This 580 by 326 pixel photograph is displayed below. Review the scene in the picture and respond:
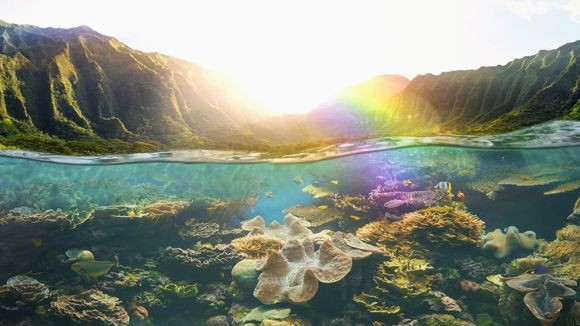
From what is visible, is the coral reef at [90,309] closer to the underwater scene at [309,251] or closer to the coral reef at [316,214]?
the underwater scene at [309,251]

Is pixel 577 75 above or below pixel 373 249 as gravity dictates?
above

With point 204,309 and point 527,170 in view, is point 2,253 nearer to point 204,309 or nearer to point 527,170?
point 204,309

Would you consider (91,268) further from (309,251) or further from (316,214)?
(316,214)

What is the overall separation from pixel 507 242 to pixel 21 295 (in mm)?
10073

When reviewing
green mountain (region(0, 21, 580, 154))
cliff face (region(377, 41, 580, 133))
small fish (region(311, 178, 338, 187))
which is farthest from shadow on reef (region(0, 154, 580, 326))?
cliff face (region(377, 41, 580, 133))

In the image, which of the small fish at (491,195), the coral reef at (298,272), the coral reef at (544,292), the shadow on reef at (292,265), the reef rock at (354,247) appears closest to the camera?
the coral reef at (544,292)

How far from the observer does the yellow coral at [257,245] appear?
8.81 meters

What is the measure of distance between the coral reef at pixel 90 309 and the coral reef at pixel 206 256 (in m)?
1.54

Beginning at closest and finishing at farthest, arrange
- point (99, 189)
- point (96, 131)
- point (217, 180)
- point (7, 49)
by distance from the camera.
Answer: point (99, 189) < point (217, 180) < point (96, 131) < point (7, 49)

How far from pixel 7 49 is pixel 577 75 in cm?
13353

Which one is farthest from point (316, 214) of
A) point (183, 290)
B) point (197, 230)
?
point (183, 290)

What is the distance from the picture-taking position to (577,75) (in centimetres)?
8212

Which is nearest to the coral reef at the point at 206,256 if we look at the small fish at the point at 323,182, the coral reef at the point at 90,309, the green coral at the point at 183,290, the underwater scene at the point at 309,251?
the underwater scene at the point at 309,251

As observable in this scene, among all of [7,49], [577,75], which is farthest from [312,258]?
[7,49]
